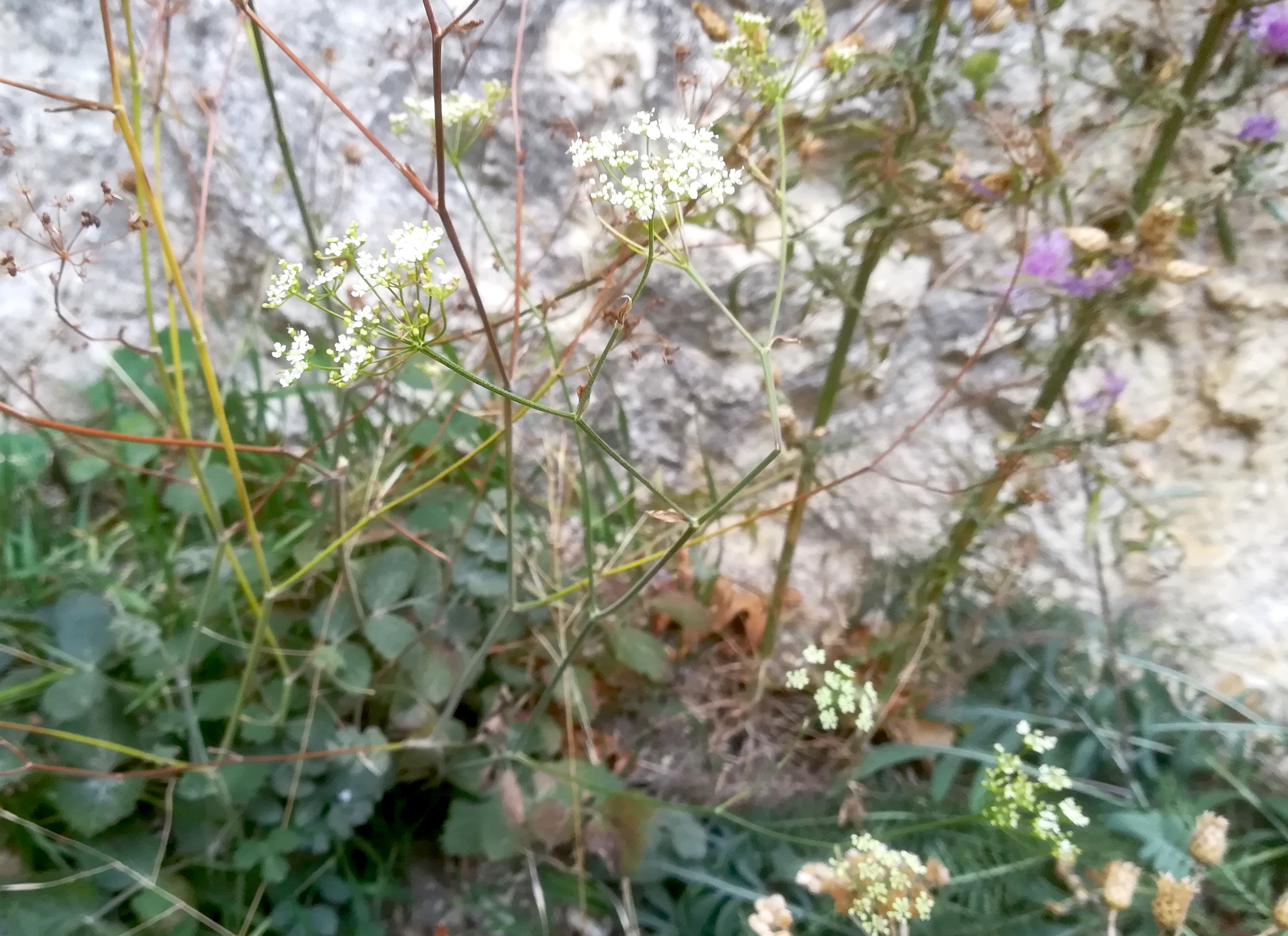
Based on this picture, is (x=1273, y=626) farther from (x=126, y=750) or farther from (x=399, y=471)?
(x=126, y=750)

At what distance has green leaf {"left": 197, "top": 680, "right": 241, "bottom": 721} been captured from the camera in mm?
643

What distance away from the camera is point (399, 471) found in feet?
2.18

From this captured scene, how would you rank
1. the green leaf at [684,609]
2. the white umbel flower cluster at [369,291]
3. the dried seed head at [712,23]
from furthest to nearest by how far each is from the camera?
the green leaf at [684,609] → the dried seed head at [712,23] → the white umbel flower cluster at [369,291]

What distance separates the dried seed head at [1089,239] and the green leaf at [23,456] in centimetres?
105

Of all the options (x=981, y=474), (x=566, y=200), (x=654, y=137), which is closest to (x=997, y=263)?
(x=981, y=474)

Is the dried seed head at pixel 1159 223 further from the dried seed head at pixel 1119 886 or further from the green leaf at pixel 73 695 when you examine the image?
the green leaf at pixel 73 695

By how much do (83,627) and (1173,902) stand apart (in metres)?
0.87

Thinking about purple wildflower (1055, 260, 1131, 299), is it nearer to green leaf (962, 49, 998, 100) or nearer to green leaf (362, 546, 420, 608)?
green leaf (962, 49, 998, 100)

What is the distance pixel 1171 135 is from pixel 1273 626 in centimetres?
70

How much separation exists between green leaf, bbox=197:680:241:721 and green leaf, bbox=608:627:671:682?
0.35 metres

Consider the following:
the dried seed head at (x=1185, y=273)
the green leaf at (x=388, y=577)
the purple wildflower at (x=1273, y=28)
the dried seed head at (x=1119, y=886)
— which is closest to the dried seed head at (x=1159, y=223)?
the dried seed head at (x=1185, y=273)

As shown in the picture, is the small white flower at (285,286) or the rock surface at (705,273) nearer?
the small white flower at (285,286)

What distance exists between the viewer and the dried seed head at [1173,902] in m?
0.46

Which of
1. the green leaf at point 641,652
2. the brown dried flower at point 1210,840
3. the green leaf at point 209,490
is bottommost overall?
the brown dried flower at point 1210,840
